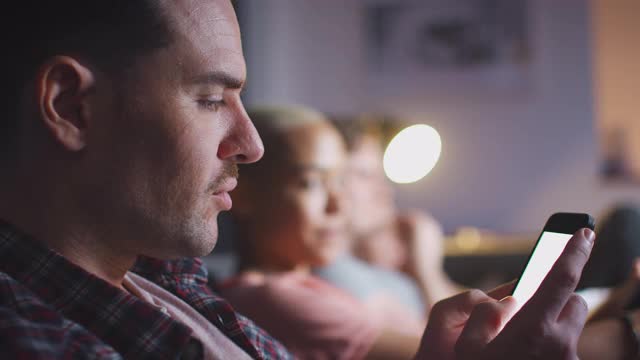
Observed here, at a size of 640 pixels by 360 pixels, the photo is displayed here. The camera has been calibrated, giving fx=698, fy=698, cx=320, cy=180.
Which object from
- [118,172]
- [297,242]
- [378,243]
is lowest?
[378,243]

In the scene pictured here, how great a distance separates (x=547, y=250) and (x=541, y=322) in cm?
20

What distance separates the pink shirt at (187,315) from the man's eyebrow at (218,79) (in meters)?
0.21

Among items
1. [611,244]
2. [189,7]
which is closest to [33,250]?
[189,7]

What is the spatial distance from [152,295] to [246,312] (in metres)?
0.39

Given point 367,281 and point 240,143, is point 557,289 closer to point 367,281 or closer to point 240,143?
point 240,143

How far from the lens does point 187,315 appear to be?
69 centimetres

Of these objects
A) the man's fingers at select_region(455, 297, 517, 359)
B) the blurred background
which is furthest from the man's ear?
the blurred background

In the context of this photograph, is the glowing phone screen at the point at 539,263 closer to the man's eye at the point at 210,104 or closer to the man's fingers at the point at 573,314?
the man's fingers at the point at 573,314

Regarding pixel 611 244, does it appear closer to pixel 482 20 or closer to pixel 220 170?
pixel 220 170

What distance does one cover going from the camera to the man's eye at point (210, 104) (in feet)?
1.97

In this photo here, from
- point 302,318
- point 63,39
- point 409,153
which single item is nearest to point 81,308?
point 63,39

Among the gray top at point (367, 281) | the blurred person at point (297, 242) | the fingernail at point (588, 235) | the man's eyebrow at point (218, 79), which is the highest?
the man's eyebrow at point (218, 79)

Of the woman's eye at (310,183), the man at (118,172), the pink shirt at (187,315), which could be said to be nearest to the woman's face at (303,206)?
the woman's eye at (310,183)

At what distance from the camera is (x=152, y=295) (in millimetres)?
695
